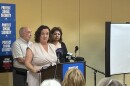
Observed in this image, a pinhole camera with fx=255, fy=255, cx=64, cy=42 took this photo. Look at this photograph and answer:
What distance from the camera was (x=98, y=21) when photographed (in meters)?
5.98

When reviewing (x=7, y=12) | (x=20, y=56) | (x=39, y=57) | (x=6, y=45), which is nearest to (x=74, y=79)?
(x=39, y=57)

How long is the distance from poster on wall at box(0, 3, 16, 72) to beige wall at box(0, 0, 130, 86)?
0.10 m

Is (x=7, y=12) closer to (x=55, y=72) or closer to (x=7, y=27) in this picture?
(x=7, y=27)

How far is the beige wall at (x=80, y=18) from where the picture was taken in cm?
509

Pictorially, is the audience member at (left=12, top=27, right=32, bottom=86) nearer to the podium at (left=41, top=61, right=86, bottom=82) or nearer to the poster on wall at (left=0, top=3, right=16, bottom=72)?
the poster on wall at (left=0, top=3, right=16, bottom=72)

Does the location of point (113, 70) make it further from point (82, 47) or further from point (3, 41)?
point (3, 41)

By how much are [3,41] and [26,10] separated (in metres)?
0.76

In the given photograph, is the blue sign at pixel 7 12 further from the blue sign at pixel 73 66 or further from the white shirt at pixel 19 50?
the blue sign at pixel 73 66

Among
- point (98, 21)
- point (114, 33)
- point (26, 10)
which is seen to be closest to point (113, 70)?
point (114, 33)

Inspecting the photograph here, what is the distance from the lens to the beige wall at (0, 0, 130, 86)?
5.09 m

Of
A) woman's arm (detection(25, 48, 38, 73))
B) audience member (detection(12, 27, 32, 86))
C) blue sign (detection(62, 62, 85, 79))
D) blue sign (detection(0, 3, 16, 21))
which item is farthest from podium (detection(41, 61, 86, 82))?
blue sign (detection(0, 3, 16, 21))

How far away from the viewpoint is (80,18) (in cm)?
571

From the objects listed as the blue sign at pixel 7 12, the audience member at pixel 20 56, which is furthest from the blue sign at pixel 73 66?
the blue sign at pixel 7 12

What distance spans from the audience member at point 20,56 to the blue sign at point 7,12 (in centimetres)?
44
